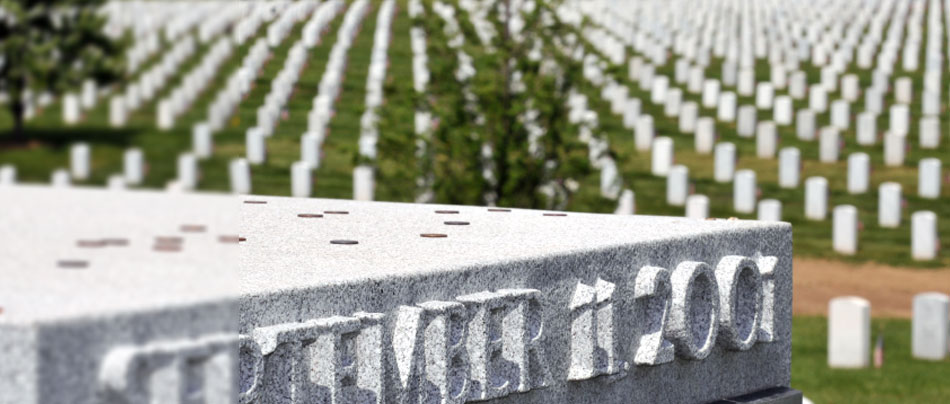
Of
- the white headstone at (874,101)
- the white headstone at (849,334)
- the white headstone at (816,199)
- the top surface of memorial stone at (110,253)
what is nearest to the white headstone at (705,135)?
the white headstone at (816,199)

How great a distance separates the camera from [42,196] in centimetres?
114

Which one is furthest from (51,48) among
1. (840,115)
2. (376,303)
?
(840,115)

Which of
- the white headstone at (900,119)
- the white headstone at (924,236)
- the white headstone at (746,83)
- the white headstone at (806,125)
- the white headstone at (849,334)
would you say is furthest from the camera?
the white headstone at (746,83)

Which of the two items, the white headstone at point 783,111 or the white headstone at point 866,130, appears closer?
the white headstone at point 866,130

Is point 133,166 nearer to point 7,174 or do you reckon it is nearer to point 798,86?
point 7,174

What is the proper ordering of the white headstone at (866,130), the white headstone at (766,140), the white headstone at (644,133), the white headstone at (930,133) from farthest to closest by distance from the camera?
the white headstone at (866,130)
the white headstone at (930,133)
the white headstone at (644,133)
the white headstone at (766,140)

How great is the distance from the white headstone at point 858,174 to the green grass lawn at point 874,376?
17.5 ft

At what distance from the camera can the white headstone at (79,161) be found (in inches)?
39.3

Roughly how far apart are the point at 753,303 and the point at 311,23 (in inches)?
892

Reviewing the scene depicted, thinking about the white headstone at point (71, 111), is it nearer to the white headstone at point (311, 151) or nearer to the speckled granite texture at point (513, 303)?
the speckled granite texture at point (513, 303)

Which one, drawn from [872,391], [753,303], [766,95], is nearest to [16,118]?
[753,303]

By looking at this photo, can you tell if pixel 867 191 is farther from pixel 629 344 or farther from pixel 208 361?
pixel 208 361

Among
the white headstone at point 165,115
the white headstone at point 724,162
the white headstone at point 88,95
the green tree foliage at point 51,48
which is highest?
the green tree foliage at point 51,48

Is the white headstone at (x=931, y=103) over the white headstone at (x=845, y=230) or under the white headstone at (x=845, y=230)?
over
